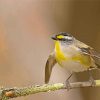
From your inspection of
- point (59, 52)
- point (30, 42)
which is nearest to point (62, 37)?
point (59, 52)

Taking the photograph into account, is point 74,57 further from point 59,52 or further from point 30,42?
point 30,42

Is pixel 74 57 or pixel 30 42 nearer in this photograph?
pixel 74 57

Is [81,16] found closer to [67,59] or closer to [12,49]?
[12,49]

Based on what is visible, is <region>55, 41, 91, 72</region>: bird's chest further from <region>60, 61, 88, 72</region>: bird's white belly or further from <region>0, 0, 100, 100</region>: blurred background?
<region>0, 0, 100, 100</region>: blurred background

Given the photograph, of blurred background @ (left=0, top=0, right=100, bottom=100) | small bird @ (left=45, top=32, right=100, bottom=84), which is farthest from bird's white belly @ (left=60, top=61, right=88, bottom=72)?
blurred background @ (left=0, top=0, right=100, bottom=100)

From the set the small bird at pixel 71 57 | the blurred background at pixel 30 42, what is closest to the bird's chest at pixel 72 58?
the small bird at pixel 71 57

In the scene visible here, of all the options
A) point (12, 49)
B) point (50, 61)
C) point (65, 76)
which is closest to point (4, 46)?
point (12, 49)
